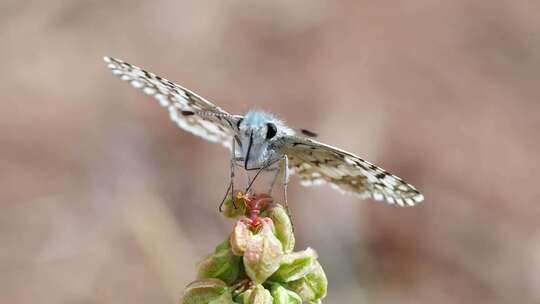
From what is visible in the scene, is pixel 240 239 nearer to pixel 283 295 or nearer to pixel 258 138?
pixel 283 295

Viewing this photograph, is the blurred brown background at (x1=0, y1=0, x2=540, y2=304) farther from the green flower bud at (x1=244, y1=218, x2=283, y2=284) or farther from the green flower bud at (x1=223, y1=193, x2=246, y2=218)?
the green flower bud at (x1=244, y1=218, x2=283, y2=284)

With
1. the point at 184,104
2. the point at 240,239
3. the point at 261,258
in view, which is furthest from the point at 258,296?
the point at 184,104

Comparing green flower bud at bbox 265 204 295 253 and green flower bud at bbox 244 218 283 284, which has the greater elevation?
green flower bud at bbox 265 204 295 253

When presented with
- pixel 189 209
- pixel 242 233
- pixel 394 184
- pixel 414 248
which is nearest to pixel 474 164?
pixel 414 248

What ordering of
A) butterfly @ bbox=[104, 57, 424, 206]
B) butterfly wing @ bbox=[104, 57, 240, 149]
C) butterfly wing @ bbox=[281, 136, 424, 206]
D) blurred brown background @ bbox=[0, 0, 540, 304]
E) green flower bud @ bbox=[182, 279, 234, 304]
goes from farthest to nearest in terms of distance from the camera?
blurred brown background @ bbox=[0, 0, 540, 304], butterfly wing @ bbox=[104, 57, 240, 149], butterfly @ bbox=[104, 57, 424, 206], butterfly wing @ bbox=[281, 136, 424, 206], green flower bud @ bbox=[182, 279, 234, 304]

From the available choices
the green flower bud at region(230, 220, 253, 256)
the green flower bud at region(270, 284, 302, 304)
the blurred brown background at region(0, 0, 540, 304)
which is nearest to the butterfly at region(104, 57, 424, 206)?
the green flower bud at region(230, 220, 253, 256)

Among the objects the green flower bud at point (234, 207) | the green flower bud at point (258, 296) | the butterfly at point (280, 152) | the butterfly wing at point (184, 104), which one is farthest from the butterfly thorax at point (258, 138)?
the green flower bud at point (258, 296)
